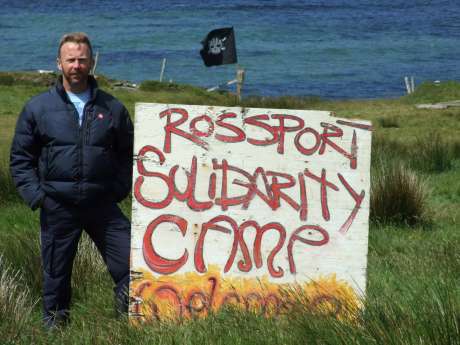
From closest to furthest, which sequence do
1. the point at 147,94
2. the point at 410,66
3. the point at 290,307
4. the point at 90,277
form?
the point at 290,307, the point at 90,277, the point at 147,94, the point at 410,66

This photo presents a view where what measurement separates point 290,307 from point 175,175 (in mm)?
871

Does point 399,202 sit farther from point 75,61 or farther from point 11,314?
point 11,314

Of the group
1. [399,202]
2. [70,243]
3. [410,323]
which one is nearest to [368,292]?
[410,323]

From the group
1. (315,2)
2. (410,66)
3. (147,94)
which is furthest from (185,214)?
(315,2)

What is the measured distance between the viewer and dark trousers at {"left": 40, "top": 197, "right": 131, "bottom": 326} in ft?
15.6

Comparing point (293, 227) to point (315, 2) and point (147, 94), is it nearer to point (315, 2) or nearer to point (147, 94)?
point (147, 94)

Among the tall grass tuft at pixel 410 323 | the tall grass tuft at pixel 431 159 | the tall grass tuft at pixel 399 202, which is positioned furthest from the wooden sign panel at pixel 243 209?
the tall grass tuft at pixel 431 159

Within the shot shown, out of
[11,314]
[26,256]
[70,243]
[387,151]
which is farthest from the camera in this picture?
[387,151]

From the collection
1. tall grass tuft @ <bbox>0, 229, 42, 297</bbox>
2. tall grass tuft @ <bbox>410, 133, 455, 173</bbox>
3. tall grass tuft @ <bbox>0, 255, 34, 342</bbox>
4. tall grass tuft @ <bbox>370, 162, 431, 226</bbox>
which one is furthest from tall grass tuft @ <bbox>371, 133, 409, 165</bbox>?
tall grass tuft @ <bbox>0, 255, 34, 342</bbox>

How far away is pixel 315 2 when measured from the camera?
182875mm

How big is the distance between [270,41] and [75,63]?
103 m

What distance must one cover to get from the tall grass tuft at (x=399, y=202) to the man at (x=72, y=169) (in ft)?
11.2

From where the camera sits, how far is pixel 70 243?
15.8ft

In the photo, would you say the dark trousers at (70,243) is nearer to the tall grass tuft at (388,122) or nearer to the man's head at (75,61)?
the man's head at (75,61)
